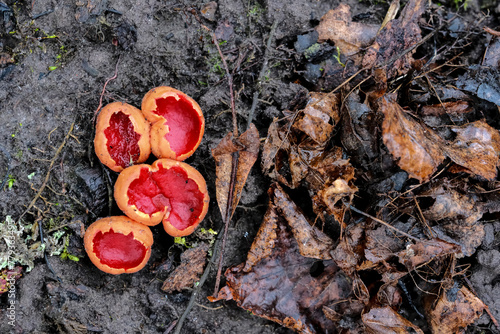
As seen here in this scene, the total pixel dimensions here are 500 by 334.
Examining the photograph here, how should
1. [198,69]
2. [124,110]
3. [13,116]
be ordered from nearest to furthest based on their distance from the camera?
[124,110]
[13,116]
[198,69]

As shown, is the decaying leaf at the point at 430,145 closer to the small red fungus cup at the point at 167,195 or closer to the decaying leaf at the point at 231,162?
the decaying leaf at the point at 231,162

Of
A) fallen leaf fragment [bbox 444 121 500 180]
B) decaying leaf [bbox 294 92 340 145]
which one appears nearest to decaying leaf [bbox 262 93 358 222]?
decaying leaf [bbox 294 92 340 145]

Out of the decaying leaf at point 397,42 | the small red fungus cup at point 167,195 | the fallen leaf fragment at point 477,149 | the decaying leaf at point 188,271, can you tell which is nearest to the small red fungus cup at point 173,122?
the small red fungus cup at point 167,195

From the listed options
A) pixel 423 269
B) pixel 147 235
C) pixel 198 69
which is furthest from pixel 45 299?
pixel 423 269

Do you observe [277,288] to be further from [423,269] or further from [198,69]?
[198,69]

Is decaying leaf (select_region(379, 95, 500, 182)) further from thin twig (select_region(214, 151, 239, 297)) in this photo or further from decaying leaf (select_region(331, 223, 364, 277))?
thin twig (select_region(214, 151, 239, 297))

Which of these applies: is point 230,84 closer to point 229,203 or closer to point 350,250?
point 229,203
